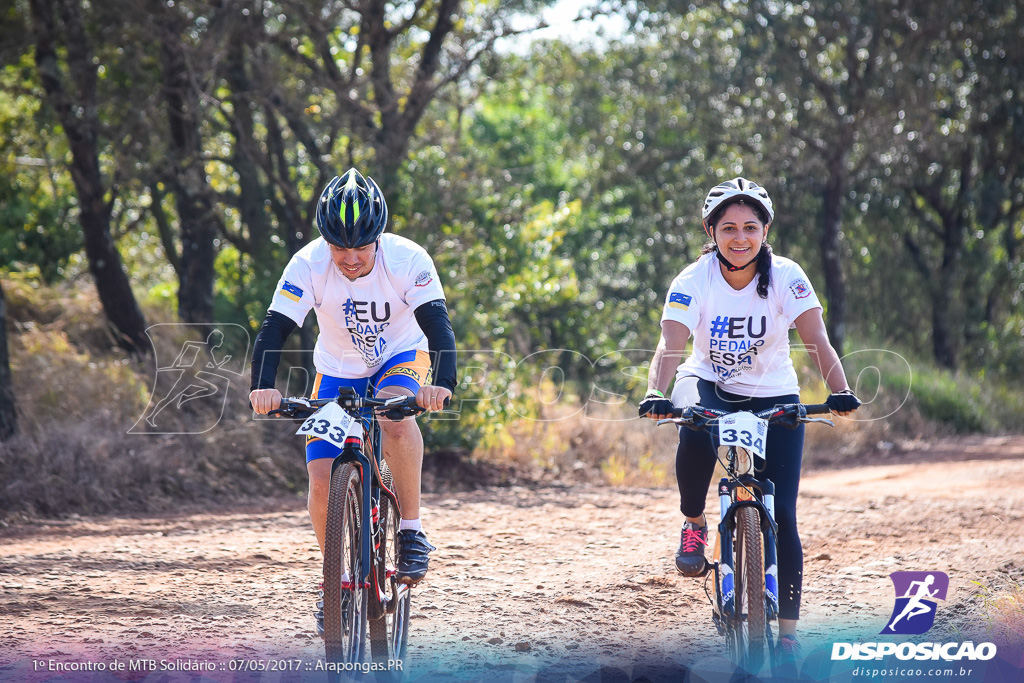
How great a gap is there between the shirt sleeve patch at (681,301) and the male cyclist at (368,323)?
1.09 meters

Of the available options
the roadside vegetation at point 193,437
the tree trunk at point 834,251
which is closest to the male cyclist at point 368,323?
the roadside vegetation at point 193,437

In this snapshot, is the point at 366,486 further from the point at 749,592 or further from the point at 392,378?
the point at 749,592

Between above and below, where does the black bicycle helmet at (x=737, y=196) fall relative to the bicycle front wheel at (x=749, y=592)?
above

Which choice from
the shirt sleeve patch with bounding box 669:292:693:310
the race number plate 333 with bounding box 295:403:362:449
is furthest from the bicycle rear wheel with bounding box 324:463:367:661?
the shirt sleeve patch with bounding box 669:292:693:310

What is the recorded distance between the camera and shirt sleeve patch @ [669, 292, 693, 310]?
192 inches

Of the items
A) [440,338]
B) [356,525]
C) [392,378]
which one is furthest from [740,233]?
[356,525]

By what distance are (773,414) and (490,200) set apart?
7.99 m

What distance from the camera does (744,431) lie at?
4.34 meters

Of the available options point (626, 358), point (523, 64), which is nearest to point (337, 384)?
point (626, 358)

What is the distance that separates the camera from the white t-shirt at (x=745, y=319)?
482 cm

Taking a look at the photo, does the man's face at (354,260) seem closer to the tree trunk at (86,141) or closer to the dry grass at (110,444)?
the dry grass at (110,444)

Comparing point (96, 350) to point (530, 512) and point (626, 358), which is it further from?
point (626, 358)

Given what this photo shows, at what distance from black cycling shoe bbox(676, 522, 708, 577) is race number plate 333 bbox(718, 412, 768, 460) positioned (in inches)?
30.9
